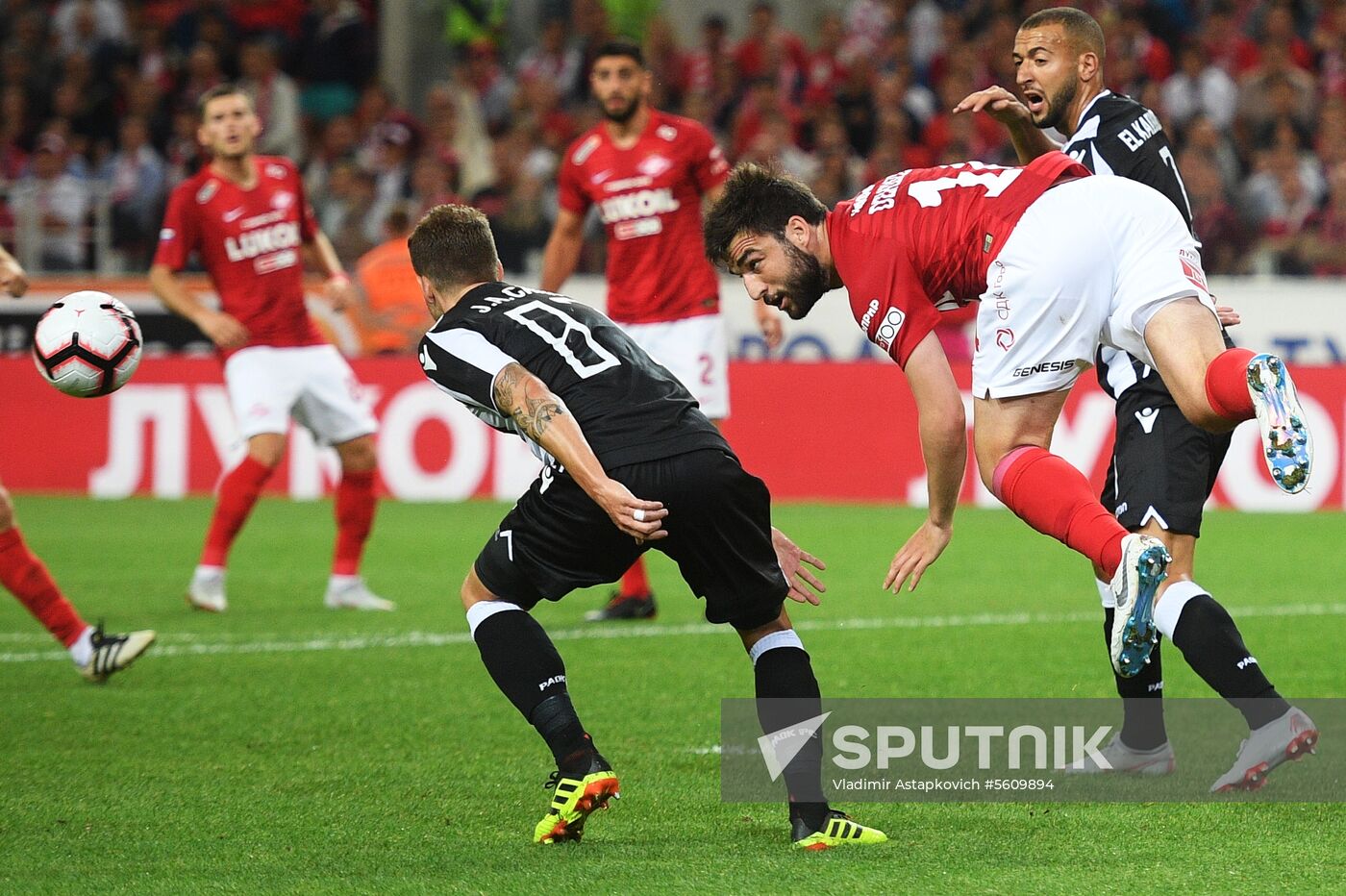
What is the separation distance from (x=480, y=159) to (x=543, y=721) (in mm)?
13995

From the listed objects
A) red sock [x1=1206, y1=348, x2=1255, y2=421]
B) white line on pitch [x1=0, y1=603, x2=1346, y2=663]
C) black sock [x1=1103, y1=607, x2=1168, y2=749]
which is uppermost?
red sock [x1=1206, y1=348, x2=1255, y2=421]

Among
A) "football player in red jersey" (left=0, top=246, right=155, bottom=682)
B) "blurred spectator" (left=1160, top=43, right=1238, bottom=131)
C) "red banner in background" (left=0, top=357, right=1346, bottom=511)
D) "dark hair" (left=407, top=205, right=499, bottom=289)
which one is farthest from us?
"blurred spectator" (left=1160, top=43, right=1238, bottom=131)

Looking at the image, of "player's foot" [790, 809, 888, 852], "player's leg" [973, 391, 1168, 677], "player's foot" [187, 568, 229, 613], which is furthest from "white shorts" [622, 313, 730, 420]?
"player's foot" [790, 809, 888, 852]

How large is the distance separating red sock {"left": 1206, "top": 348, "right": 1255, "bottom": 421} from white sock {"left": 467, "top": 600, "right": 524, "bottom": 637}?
5.91 feet

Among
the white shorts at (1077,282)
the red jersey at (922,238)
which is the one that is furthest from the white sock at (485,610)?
the white shorts at (1077,282)

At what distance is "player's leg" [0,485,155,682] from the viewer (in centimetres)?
664

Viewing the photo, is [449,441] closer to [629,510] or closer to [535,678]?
[535,678]

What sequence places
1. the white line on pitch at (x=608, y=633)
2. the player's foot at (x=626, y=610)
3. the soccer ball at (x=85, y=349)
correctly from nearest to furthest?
the soccer ball at (x=85, y=349)
the white line on pitch at (x=608, y=633)
the player's foot at (x=626, y=610)

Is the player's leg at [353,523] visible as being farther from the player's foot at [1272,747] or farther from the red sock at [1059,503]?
the player's foot at [1272,747]

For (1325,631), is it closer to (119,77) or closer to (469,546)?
(469,546)

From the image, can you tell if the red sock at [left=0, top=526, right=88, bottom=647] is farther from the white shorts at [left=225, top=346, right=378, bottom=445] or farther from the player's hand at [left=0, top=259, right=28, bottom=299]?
the white shorts at [left=225, top=346, right=378, bottom=445]

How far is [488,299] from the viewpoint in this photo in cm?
458

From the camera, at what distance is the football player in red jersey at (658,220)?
8.74m

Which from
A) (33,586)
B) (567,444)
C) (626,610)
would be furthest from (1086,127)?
(33,586)
